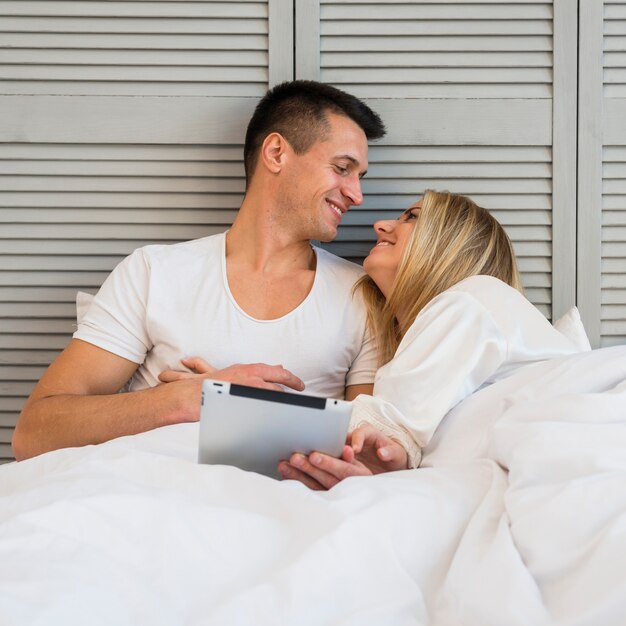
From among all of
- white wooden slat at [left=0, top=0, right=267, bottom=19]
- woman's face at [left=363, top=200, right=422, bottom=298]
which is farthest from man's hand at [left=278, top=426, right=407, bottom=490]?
white wooden slat at [left=0, top=0, right=267, bottom=19]

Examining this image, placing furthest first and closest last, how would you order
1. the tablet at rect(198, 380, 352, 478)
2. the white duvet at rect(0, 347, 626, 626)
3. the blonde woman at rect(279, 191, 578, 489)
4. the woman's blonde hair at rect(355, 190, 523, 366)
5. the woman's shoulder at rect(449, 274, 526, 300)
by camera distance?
the woman's blonde hair at rect(355, 190, 523, 366) → the woman's shoulder at rect(449, 274, 526, 300) → the blonde woman at rect(279, 191, 578, 489) → the tablet at rect(198, 380, 352, 478) → the white duvet at rect(0, 347, 626, 626)

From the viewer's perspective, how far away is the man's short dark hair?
66.7 inches

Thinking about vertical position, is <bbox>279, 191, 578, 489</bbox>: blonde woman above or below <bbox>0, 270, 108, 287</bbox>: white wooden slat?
below

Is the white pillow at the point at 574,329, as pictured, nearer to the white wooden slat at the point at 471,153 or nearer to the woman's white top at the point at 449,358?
the woman's white top at the point at 449,358

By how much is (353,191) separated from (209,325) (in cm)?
42

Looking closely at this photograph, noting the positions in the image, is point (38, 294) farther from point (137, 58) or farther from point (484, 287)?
point (484, 287)

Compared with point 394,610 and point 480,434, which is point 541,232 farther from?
point 394,610

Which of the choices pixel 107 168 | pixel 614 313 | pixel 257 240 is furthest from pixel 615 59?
pixel 107 168

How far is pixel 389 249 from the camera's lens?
63.6 inches

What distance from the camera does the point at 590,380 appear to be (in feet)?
3.74

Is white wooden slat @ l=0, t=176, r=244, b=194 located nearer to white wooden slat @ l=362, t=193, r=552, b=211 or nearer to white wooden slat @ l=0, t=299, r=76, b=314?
white wooden slat @ l=0, t=299, r=76, b=314

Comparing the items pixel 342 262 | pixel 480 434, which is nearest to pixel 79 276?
pixel 342 262

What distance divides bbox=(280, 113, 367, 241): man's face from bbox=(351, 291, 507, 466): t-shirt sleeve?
1.54ft

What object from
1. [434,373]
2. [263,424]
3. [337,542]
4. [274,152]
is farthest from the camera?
[274,152]
